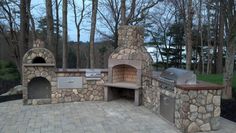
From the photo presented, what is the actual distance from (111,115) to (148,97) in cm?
140

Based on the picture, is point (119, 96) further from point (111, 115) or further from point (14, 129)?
point (14, 129)

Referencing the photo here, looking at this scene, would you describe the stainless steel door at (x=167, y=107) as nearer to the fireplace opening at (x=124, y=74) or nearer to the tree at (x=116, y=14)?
the fireplace opening at (x=124, y=74)

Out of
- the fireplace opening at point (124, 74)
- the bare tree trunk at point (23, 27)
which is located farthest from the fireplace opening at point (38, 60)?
the bare tree trunk at point (23, 27)

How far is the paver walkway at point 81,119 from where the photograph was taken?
5898 mm

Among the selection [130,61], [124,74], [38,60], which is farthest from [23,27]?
[130,61]

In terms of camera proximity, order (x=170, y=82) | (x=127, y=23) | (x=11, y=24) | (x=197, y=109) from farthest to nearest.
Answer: (x=127, y=23)
(x=11, y=24)
(x=170, y=82)
(x=197, y=109)

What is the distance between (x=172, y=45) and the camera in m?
21.1

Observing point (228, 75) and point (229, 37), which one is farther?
point (228, 75)

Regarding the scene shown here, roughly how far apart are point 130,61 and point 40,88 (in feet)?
10.7

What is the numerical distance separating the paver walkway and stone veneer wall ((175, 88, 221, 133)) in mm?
303

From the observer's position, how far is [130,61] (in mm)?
8531

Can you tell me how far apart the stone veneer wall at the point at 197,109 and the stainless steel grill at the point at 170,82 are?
275mm

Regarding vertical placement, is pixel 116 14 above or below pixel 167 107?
above

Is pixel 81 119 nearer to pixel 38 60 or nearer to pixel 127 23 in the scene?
pixel 38 60
